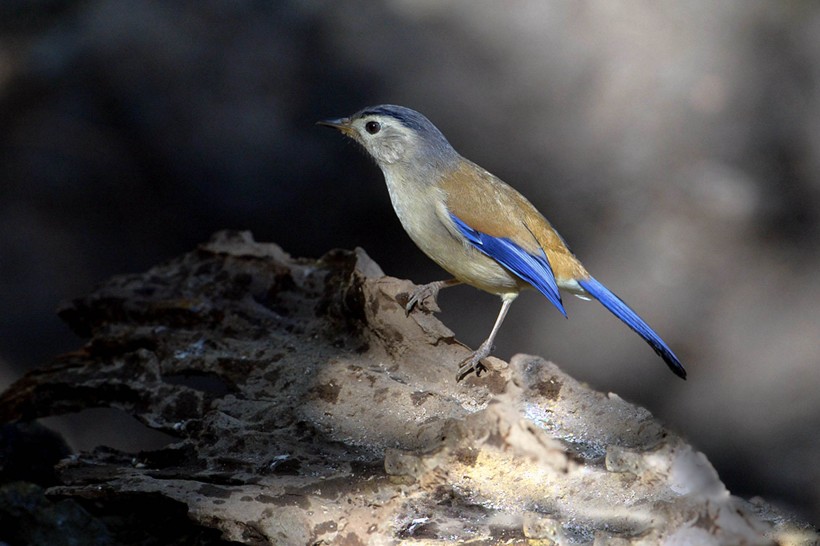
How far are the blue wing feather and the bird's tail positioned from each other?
22cm

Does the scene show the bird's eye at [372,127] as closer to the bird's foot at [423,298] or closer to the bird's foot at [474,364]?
the bird's foot at [423,298]

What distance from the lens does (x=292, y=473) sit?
253 centimetres

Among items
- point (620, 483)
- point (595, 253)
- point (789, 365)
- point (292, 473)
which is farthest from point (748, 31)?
point (292, 473)

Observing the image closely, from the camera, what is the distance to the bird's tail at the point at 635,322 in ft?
9.94

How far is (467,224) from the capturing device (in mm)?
3002

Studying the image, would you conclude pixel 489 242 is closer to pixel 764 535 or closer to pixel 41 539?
pixel 764 535

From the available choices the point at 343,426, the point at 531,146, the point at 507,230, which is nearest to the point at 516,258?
the point at 507,230

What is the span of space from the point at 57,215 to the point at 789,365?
3.69 meters

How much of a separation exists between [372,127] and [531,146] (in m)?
1.53

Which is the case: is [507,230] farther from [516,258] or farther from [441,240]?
[441,240]

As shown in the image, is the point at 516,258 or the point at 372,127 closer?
the point at 516,258

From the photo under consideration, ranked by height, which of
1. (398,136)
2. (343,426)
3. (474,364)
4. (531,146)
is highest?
(531,146)

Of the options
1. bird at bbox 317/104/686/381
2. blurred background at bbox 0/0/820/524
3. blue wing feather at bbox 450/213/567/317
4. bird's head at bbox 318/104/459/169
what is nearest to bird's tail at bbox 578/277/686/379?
bird at bbox 317/104/686/381

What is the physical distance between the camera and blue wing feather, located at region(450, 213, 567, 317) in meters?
2.96
